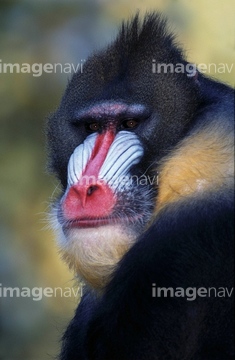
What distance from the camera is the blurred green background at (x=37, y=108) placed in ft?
31.7

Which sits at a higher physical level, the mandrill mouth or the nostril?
the nostril

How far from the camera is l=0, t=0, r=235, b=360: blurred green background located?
965 centimetres

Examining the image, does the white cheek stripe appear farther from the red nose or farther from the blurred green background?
the blurred green background

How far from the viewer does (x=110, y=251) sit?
462cm

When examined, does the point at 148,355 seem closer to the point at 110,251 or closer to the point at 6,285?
the point at 110,251

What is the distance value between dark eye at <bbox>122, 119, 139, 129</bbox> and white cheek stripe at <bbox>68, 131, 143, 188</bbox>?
4 cm

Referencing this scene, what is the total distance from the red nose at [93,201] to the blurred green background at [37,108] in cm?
491

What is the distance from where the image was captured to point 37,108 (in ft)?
32.8
